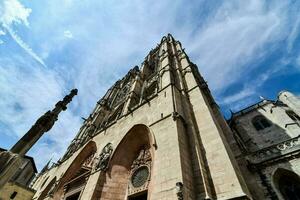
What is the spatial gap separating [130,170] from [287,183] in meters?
7.70

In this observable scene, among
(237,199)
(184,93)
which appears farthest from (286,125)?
(237,199)

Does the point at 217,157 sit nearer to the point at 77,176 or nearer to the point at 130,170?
the point at 130,170

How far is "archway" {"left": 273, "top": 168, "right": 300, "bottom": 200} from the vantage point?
7.86 m

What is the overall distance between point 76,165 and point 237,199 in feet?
38.7

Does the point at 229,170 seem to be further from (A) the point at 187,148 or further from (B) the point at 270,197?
(B) the point at 270,197

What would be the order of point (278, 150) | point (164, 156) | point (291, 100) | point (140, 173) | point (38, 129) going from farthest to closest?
point (291, 100) → point (278, 150) → point (140, 173) → point (164, 156) → point (38, 129)

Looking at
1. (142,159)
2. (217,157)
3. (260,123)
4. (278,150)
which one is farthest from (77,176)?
(260,123)

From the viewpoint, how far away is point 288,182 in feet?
28.0

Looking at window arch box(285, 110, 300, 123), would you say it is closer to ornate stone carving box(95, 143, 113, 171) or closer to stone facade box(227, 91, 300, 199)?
stone facade box(227, 91, 300, 199)

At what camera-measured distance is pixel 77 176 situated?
1212 centimetres

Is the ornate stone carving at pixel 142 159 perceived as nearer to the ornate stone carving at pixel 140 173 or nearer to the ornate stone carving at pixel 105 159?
the ornate stone carving at pixel 140 173

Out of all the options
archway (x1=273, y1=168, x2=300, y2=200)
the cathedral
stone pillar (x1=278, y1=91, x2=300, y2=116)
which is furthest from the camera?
stone pillar (x1=278, y1=91, x2=300, y2=116)

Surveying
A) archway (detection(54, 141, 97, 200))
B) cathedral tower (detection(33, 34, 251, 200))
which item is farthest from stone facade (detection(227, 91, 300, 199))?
archway (detection(54, 141, 97, 200))

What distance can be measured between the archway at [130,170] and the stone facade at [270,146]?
15.0 ft
